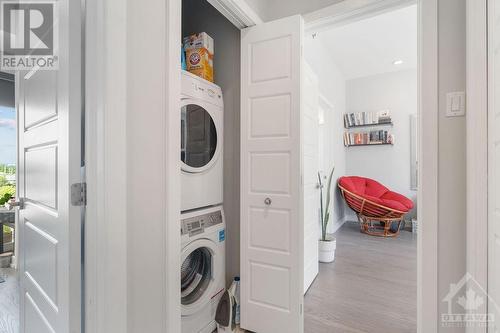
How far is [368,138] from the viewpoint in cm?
468

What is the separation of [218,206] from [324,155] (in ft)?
8.35

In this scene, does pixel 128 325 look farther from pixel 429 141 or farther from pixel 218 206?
pixel 429 141

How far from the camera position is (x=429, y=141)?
1.26m

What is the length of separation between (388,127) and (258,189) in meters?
4.04

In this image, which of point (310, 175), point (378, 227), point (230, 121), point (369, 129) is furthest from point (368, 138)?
point (230, 121)

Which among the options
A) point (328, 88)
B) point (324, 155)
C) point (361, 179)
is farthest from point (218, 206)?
point (361, 179)

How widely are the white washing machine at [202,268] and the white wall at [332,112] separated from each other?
2314 millimetres

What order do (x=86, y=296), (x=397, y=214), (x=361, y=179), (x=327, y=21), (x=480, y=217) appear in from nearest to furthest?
1. (x=86, y=296)
2. (x=480, y=217)
3. (x=327, y=21)
4. (x=397, y=214)
5. (x=361, y=179)

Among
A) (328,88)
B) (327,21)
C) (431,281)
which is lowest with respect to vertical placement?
(431,281)

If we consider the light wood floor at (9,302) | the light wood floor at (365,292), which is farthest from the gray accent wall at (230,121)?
the light wood floor at (9,302)

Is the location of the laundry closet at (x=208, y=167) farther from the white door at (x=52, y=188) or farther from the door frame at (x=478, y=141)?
the door frame at (x=478, y=141)

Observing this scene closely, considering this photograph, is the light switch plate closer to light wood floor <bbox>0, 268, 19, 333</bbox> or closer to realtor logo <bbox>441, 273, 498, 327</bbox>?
realtor logo <bbox>441, 273, 498, 327</bbox>

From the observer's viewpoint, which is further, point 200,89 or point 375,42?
point 375,42
